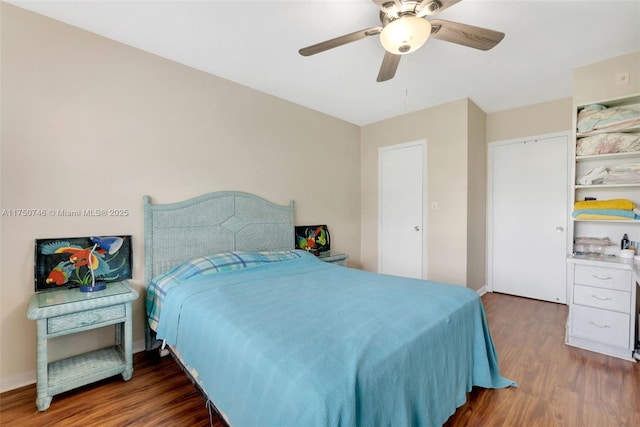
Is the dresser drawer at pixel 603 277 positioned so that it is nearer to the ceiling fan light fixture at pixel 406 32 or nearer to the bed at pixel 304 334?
the bed at pixel 304 334

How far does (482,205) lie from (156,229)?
12.7 feet

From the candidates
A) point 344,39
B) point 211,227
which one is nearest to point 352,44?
point 344,39

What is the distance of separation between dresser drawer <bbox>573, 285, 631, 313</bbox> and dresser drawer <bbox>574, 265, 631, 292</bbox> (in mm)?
38

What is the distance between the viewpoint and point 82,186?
2105mm

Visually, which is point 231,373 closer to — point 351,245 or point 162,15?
point 162,15

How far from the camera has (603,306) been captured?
7.52 ft

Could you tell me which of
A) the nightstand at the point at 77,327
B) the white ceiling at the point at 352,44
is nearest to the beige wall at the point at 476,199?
the white ceiling at the point at 352,44

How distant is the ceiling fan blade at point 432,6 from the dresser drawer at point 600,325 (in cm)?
255

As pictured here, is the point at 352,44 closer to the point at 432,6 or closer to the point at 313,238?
the point at 432,6

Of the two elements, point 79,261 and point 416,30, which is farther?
point 79,261

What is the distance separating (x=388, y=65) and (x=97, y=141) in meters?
2.22

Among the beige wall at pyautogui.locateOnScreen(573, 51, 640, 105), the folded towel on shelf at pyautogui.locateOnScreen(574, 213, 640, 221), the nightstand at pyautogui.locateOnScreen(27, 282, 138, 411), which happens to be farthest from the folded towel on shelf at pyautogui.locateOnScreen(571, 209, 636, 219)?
the nightstand at pyautogui.locateOnScreen(27, 282, 138, 411)

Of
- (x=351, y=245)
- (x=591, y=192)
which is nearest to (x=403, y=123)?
(x=351, y=245)

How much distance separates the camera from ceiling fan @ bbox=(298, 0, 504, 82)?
153 centimetres
